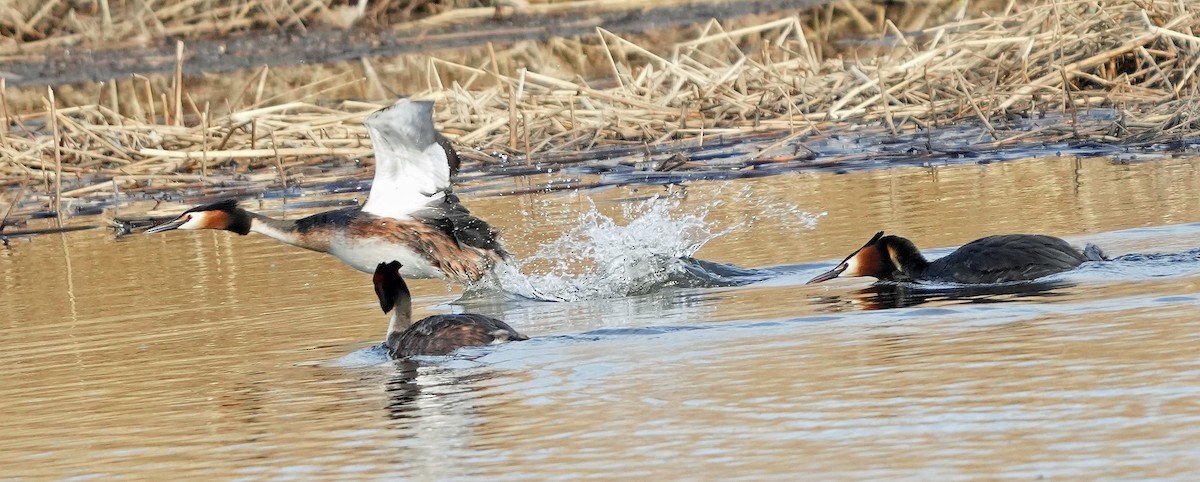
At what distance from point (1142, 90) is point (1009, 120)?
1.00 m

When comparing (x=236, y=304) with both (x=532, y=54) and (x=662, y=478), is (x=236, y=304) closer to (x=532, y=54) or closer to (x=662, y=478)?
(x=662, y=478)

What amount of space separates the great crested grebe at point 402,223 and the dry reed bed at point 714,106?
362 centimetres

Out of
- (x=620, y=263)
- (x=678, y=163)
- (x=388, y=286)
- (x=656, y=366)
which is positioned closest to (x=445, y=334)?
(x=388, y=286)

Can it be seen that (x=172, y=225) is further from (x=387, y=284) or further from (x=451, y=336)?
(x=451, y=336)

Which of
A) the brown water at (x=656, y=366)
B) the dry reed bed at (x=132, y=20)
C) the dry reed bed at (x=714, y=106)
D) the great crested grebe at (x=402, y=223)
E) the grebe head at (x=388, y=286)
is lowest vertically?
the brown water at (x=656, y=366)

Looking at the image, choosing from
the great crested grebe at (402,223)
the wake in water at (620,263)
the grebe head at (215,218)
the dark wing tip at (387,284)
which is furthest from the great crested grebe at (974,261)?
the grebe head at (215,218)

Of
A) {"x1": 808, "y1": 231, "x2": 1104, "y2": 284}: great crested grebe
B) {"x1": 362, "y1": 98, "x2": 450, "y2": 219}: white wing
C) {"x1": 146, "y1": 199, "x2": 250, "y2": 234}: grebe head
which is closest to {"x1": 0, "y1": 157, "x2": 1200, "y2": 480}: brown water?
{"x1": 808, "y1": 231, "x2": 1104, "y2": 284}: great crested grebe

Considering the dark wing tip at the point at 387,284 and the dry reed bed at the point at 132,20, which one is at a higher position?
the dry reed bed at the point at 132,20

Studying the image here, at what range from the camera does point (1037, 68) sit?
14.3 metres

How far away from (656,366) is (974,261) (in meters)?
2.32

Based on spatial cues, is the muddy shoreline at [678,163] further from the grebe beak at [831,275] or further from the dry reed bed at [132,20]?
the dry reed bed at [132,20]

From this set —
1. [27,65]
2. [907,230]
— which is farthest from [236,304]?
[27,65]

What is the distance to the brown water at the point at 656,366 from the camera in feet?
15.9

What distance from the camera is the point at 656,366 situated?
618 centimetres
